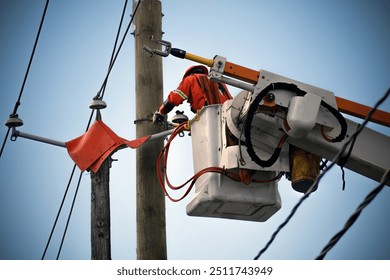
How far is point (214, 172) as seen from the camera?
6656 millimetres

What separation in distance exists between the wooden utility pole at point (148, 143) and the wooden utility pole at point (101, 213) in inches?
12.2

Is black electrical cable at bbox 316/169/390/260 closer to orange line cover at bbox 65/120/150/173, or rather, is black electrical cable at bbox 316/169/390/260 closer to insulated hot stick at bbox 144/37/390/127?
insulated hot stick at bbox 144/37/390/127

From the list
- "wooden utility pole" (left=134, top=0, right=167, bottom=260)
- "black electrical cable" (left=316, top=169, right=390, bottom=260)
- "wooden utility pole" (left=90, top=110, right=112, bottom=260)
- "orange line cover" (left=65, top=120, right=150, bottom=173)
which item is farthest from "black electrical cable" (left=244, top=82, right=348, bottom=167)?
"black electrical cable" (left=316, top=169, right=390, bottom=260)

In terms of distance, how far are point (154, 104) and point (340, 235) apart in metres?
4.34

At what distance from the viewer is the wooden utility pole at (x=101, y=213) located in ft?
23.8

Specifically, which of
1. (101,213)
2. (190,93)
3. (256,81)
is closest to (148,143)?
(190,93)

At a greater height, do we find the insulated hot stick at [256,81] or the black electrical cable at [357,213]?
the insulated hot stick at [256,81]

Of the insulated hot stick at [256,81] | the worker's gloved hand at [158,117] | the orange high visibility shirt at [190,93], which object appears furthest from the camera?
the orange high visibility shirt at [190,93]

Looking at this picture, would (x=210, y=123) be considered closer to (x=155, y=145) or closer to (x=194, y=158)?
(x=194, y=158)

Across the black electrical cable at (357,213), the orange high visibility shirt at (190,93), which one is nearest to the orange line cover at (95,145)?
the orange high visibility shirt at (190,93)

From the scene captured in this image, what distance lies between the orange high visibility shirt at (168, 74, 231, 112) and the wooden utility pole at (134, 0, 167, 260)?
22 centimetres

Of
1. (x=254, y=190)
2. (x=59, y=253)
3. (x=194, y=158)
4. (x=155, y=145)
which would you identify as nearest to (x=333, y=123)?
(x=254, y=190)

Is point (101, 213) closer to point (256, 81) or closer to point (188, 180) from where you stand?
point (188, 180)

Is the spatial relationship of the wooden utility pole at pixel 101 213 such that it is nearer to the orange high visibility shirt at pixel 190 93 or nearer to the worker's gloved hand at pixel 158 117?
the worker's gloved hand at pixel 158 117
